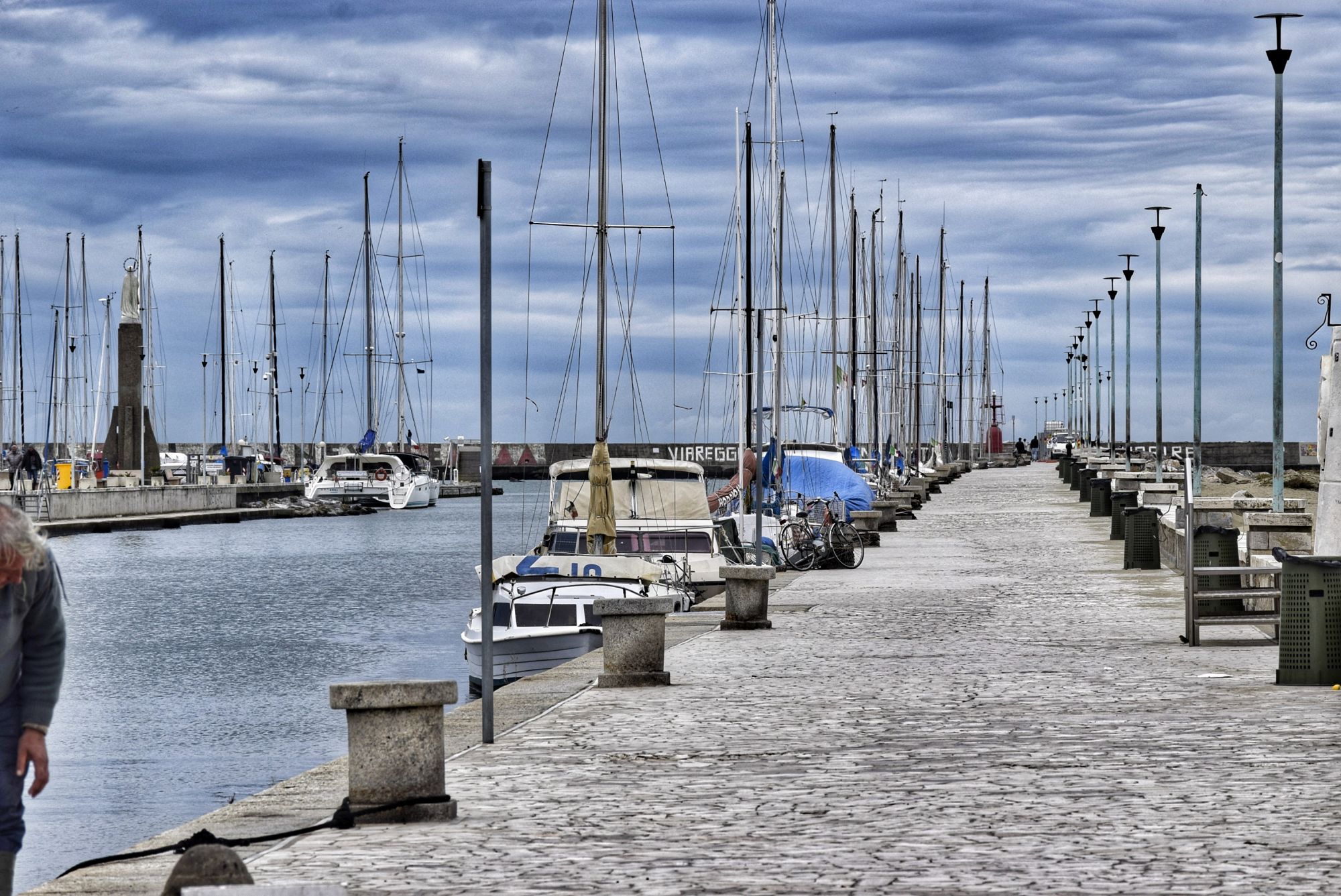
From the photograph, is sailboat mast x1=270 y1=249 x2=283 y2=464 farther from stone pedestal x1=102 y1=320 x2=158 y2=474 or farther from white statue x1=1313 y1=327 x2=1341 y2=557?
white statue x1=1313 y1=327 x2=1341 y2=557

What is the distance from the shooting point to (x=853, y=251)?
64.8 metres

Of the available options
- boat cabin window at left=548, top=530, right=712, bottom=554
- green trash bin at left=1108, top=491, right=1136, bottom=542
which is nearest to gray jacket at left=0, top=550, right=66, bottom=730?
boat cabin window at left=548, top=530, right=712, bottom=554

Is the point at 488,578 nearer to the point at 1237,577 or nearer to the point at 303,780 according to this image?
the point at 303,780

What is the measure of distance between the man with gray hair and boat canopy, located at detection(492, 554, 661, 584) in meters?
18.0

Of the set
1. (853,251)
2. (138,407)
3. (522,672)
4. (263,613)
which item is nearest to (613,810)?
(522,672)

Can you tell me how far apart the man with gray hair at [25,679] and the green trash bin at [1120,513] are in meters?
34.4

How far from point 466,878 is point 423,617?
35804 millimetres

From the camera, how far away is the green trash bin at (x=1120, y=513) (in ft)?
128

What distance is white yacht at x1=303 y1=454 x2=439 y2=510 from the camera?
3691 inches

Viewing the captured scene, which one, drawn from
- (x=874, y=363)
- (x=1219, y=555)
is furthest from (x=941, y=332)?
(x=1219, y=555)

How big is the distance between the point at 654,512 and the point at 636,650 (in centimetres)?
1728

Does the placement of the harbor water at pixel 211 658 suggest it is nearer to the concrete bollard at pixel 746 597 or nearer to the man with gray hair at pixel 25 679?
the concrete bollard at pixel 746 597

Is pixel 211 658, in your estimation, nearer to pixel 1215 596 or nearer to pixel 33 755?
pixel 1215 596

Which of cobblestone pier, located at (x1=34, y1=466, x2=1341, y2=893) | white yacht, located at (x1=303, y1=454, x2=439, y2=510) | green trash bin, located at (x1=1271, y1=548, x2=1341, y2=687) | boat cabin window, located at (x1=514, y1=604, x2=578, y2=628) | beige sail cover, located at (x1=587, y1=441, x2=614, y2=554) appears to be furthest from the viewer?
white yacht, located at (x1=303, y1=454, x2=439, y2=510)
